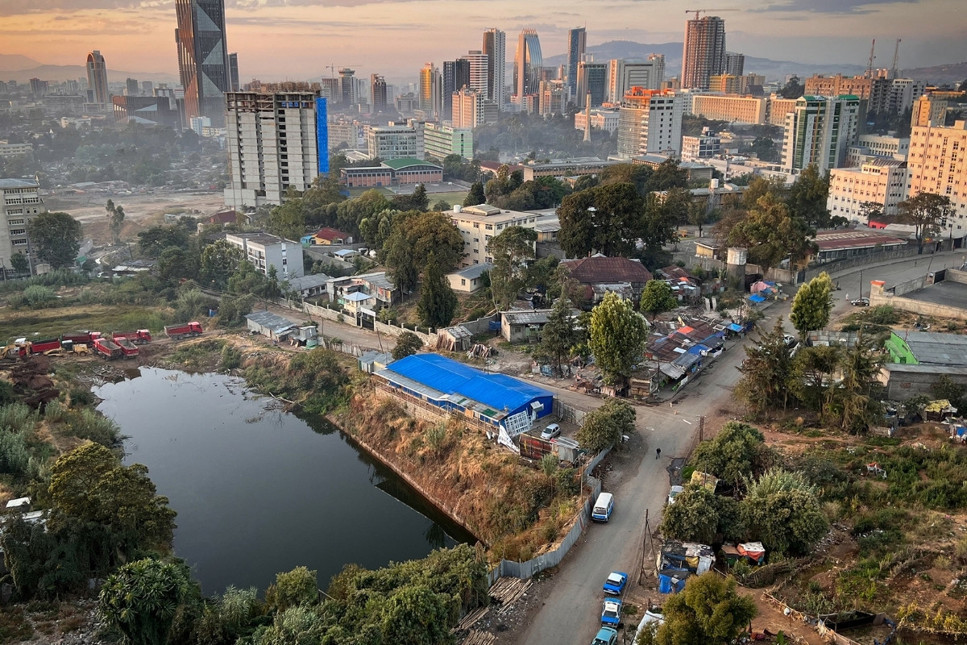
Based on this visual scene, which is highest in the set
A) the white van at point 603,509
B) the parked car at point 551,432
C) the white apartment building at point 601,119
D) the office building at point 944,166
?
the white apartment building at point 601,119

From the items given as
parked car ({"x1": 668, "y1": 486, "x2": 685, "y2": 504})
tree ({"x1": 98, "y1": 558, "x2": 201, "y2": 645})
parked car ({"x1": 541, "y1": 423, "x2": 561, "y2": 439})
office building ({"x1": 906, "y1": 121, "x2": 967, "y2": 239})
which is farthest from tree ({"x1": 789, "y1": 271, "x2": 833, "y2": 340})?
office building ({"x1": 906, "y1": 121, "x2": 967, "y2": 239})

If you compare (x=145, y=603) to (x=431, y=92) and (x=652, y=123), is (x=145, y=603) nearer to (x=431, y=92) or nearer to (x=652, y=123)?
(x=652, y=123)

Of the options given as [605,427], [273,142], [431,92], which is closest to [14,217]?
[273,142]

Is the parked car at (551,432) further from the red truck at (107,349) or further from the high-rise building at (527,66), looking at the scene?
the high-rise building at (527,66)

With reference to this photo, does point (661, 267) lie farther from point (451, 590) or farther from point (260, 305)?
point (451, 590)

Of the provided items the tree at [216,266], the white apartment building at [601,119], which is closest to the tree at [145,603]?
the tree at [216,266]

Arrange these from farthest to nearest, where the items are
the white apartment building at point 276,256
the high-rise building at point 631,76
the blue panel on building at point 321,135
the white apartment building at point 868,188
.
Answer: the high-rise building at point 631,76 → the blue panel on building at point 321,135 → the white apartment building at point 868,188 → the white apartment building at point 276,256

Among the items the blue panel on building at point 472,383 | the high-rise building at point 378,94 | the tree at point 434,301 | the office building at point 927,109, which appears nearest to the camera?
the blue panel on building at point 472,383
